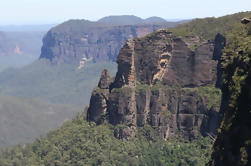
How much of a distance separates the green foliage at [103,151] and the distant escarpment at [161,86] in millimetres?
2740

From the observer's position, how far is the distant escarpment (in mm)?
78000

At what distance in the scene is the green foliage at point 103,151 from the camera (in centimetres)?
7241

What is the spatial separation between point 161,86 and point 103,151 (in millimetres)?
18275

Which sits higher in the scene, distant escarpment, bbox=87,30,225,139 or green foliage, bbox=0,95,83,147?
distant escarpment, bbox=87,30,225,139

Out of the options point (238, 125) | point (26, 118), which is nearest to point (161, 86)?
point (238, 125)

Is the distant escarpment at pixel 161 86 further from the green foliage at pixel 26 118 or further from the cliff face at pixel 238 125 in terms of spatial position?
the green foliage at pixel 26 118

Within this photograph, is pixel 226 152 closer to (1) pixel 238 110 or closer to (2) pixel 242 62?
(1) pixel 238 110

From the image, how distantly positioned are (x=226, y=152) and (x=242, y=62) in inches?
328

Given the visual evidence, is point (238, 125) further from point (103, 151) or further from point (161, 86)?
point (161, 86)

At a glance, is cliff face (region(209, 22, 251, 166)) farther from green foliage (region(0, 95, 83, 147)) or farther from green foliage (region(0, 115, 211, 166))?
green foliage (region(0, 95, 83, 147))

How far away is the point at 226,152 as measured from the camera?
32438 mm

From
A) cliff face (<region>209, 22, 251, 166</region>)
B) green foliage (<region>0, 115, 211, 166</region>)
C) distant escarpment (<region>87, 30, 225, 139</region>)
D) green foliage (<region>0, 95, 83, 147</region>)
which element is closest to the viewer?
cliff face (<region>209, 22, 251, 166</region>)

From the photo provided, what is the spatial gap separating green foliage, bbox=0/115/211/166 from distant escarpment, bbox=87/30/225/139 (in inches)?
108

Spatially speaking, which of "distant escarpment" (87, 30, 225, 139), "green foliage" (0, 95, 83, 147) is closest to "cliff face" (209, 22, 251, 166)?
"distant escarpment" (87, 30, 225, 139)
